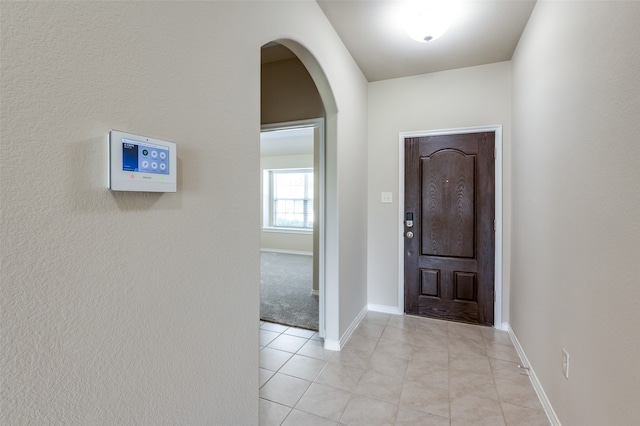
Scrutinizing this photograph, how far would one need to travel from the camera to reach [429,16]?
82.8 inches

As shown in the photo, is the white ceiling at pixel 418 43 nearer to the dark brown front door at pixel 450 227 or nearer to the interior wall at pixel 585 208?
the interior wall at pixel 585 208

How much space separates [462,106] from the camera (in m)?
3.10

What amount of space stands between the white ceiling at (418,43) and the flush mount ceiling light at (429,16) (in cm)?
8

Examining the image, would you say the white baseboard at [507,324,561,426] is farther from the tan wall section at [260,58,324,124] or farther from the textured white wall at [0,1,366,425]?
the tan wall section at [260,58,324,124]

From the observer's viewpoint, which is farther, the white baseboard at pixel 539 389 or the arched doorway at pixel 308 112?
the arched doorway at pixel 308 112

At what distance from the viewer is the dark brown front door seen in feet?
10.0

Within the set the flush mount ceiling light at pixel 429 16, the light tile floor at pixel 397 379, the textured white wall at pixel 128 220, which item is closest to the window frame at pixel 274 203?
the light tile floor at pixel 397 379

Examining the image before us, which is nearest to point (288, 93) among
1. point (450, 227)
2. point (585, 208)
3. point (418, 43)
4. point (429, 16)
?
point (418, 43)

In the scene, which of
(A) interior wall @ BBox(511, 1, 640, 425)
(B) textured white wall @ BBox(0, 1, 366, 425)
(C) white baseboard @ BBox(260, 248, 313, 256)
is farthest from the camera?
(C) white baseboard @ BBox(260, 248, 313, 256)

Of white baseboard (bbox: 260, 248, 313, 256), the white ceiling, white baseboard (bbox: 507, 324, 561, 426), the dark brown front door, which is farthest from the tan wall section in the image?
white baseboard (bbox: 260, 248, 313, 256)

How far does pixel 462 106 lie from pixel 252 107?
8.22 ft

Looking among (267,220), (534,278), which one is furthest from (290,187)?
(534,278)

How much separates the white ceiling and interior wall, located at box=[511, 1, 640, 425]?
0.79 feet

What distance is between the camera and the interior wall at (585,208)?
1.07m
